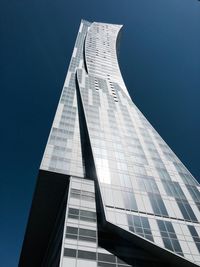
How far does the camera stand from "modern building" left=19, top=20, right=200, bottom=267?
27.9 metres

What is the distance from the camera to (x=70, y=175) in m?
37.3

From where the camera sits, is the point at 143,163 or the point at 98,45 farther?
the point at 98,45

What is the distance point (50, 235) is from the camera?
42.4 meters

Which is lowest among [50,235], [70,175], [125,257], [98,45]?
[50,235]

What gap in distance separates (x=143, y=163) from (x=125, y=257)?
18946 mm

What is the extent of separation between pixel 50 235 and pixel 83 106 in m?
30.8

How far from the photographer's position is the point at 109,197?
108 ft

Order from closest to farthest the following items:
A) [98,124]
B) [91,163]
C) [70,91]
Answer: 1. [91,163]
2. [98,124]
3. [70,91]

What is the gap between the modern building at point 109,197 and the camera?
27875mm

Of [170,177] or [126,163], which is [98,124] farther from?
[170,177]

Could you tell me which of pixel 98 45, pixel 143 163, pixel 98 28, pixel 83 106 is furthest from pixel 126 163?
pixel 98 28

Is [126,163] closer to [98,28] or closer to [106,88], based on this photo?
[106,88]

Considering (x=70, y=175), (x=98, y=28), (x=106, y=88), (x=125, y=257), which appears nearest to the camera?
(x=125, y=257)

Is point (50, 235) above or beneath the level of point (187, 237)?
beneath
